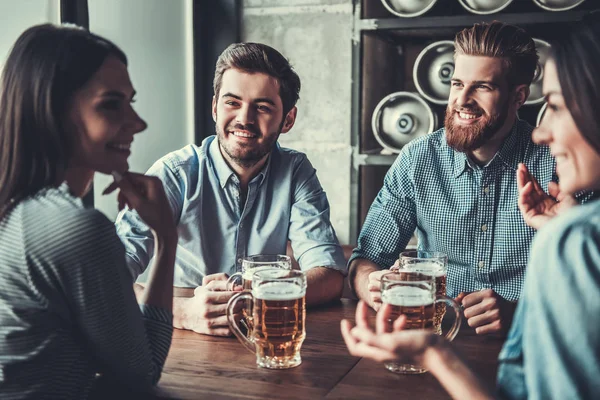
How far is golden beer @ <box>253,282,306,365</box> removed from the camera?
126 cm

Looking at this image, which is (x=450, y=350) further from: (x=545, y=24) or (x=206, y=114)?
(x=206, y=114)

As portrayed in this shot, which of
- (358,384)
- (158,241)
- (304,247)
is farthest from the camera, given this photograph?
(304,247)

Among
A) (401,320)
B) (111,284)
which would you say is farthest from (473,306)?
(111,284)

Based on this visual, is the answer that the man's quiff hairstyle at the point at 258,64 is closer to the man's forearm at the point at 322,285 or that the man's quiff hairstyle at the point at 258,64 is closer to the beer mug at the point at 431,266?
the man's forearm at the point at 322,285

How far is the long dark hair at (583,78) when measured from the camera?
102 centimetres

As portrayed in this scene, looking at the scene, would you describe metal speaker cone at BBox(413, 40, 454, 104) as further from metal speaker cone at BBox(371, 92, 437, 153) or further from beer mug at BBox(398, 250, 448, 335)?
beer mug at BBox(398, 250, 448, 335)

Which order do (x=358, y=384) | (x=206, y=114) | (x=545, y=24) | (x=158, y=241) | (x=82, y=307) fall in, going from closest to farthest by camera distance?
1. (x=82, y=307)
2. (x=358, y=384)
3. (x=158, y=241)
4. (x=545, y=24)
5. (x=206, y=114)

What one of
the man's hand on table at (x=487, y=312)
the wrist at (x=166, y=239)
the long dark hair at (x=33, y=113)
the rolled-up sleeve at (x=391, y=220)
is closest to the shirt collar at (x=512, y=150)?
the rolled-up sleeve at (x=391, y=220)

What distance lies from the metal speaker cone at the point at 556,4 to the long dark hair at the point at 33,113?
241cm

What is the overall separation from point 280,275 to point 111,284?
0.34m

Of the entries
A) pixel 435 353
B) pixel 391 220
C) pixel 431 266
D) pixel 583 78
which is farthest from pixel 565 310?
pixel 391 220

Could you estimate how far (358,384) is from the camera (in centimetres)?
121

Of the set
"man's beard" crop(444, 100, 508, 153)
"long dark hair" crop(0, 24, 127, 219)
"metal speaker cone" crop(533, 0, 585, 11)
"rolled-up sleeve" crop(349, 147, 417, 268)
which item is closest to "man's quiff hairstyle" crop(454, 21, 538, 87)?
"man's beard" crop(444, 100, 508, 153)

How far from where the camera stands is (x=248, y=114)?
7.13 feet
